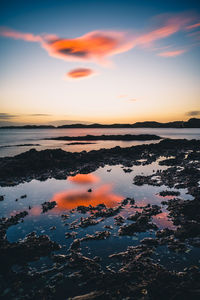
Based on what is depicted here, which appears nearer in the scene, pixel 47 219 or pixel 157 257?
pixel 157 257

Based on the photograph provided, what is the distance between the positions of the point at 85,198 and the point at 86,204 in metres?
1.52

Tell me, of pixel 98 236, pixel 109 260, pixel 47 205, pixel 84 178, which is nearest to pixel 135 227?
pixel 98 236

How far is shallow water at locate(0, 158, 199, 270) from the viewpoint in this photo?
9406mm

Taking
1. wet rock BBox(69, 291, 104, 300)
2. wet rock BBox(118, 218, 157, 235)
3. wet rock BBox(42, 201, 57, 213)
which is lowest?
wet rock BBox(69, 291, 104, 300)

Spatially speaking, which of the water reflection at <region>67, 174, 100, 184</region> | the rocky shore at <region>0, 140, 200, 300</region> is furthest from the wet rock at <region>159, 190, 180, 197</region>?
the water reflection at <region>67, 174, 100, 184</region>

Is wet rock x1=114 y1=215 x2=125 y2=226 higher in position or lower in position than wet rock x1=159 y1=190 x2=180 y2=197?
lower

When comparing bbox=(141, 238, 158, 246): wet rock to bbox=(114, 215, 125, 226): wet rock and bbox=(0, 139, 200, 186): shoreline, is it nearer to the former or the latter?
bbox=(114, 215, 125, 226): wet rock

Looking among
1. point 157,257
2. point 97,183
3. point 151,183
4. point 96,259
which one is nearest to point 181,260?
point 157,257

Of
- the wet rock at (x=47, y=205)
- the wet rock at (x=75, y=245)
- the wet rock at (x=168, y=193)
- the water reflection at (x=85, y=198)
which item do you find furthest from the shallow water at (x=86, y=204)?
the wet rock at (x=168, y=193)

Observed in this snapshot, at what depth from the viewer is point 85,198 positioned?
57.5ft

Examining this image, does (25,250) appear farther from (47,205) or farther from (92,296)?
(47,205)

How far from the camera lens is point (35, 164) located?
Answer: 29266 mm

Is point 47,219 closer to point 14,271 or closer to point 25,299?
point 14,271

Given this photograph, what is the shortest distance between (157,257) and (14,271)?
20.9ft
